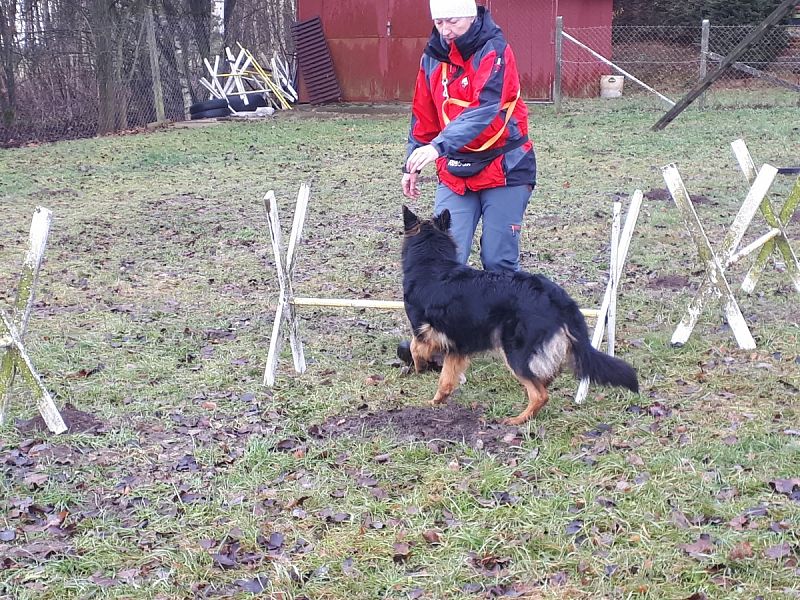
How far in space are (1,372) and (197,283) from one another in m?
3.22

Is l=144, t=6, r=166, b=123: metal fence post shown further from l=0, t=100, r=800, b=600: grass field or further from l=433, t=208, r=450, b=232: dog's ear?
l=433, t=208, r=450, b=232: dog's ear

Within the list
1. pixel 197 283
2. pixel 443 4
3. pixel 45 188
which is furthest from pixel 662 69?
pixel 443 4

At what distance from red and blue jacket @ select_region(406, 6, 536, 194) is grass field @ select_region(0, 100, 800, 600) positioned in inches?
50.3

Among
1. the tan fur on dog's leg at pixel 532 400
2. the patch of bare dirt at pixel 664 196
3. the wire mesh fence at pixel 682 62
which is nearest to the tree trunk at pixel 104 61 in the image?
the wire mesh fence at pixel 682 62

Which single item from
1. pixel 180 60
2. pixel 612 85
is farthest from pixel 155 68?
pixel 612 85

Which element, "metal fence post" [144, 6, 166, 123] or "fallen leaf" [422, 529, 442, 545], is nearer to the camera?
"fallen leaf" [422, 529, 442, 545]

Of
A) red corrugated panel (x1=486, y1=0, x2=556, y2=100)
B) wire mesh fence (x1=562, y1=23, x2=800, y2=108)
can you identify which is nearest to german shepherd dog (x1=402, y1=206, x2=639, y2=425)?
wire mesh fence (x1=562, y1=23, x2=800, y2=108)

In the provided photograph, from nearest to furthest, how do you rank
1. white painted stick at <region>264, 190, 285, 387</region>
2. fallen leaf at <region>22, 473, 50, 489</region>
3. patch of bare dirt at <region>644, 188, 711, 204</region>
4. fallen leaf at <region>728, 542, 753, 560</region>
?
Answer: fallen leaf at <region>728, 542, 753, 560</region>, fallen leaf at <region>22, 473, 50, 489</region>, white painted stick at <region>264, 190, 285, 387</region>, patch of bare dirt at <region>644, 188, 711, 204</region>

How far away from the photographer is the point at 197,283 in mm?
7680

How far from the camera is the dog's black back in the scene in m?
4.34

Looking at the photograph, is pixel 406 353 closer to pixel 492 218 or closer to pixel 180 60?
pixel 492 218

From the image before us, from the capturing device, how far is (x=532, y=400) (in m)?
4.49

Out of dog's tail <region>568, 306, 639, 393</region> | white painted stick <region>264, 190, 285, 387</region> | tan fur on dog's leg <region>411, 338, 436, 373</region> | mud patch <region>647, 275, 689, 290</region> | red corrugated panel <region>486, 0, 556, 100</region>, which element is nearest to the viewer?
dog's tail <region>568, 306, 639, 393</region>

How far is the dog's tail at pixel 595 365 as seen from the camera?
4336 mm
